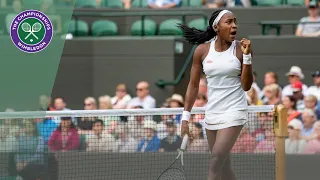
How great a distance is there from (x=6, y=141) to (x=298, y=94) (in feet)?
16.9

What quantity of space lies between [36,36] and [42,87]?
50 cm

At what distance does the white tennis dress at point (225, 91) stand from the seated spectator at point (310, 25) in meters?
7.17

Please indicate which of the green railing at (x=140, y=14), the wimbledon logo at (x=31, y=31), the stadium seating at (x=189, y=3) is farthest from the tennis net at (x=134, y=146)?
the stadium seating at (x=189, y=3)

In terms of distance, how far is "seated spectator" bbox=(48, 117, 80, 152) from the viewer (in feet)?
32.4

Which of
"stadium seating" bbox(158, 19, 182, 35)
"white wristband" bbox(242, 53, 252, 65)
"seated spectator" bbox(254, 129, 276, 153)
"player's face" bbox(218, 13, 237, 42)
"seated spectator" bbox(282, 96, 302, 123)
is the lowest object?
"seated spectator" bbox(254, 129, 276, 153)

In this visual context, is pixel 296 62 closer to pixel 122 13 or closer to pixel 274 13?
pixel 274 13

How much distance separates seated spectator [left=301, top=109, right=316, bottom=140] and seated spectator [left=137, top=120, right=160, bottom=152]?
1.89m

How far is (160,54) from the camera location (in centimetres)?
1590

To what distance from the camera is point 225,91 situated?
26.3 ft

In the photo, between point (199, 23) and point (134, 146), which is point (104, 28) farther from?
point (134, 146)

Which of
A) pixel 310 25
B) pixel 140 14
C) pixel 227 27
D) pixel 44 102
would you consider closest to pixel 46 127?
pixel 44 102

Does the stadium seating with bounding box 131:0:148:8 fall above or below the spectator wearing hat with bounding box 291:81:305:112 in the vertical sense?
above

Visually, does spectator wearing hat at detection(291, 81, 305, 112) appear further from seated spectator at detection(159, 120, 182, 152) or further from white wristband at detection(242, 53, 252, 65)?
white wristband at detection(242, 53, 252, 65)

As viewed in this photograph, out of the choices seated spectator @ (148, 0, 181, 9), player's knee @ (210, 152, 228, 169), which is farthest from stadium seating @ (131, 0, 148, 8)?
player's knee @ (210, 152, 228, 169)
